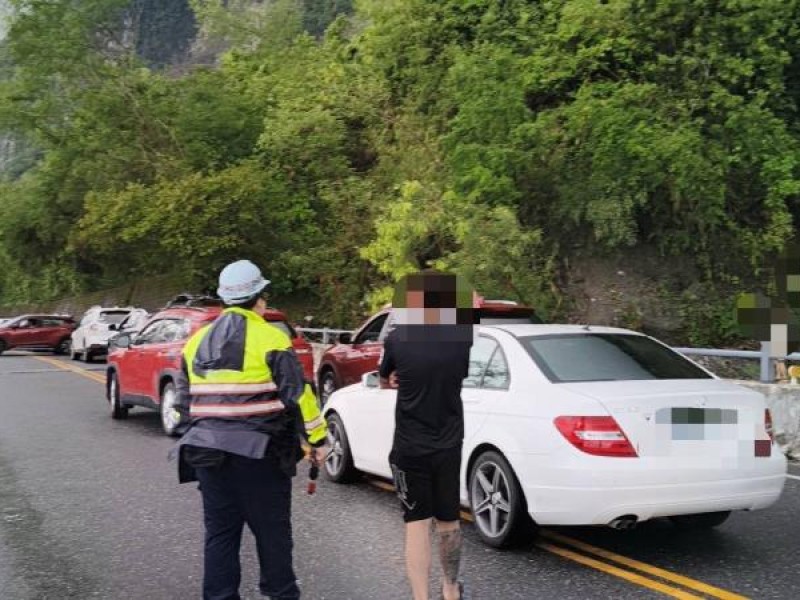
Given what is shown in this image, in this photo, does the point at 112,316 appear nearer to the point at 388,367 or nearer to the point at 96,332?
the point at 96,332

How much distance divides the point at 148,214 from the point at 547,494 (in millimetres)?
22522

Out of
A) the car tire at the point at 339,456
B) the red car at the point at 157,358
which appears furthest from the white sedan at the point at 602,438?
the red car at the point at 157,358

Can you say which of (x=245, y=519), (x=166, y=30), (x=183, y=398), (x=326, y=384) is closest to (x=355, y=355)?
(x=326, y=384)

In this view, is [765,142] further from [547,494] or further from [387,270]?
[547,494]

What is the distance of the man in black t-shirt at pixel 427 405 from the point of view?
4.39m

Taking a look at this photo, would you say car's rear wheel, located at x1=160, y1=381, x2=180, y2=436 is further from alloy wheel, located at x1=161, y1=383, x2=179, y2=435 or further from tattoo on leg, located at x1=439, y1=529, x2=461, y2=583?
tattoo on leg, located at x1=439, y1=529, x2=461, y2=583

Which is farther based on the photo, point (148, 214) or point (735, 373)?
point (148, 214)

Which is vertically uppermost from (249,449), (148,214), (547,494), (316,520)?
(148,214)

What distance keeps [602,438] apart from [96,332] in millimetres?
22721

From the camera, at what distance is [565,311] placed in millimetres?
20969

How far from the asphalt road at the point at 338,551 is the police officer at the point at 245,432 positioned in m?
0.94

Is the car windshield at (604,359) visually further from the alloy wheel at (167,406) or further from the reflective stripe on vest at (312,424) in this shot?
the alloy wheel at (167,406)

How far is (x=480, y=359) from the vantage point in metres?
6.47

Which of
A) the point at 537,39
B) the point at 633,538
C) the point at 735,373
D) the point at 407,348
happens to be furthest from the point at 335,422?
the point at 537,39
